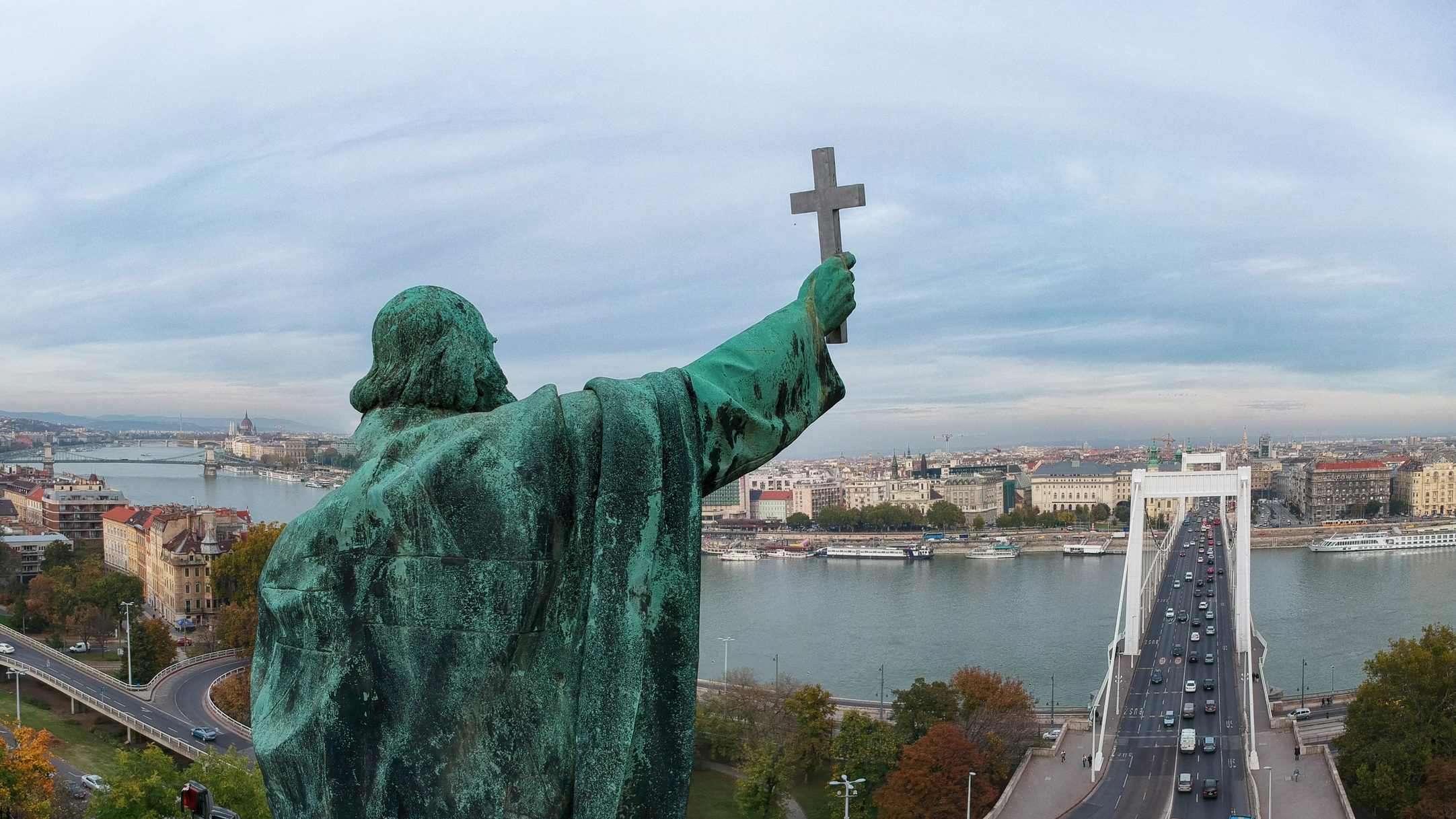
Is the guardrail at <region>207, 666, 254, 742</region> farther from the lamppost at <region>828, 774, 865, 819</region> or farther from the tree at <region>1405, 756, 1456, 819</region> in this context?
the tree at <region>1405, 756, 1456, 819</region>

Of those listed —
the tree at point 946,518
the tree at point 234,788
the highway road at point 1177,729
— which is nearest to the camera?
the tree at point 234,788

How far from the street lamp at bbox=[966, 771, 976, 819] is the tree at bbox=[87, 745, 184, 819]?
16.9ft

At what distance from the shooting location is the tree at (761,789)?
29.8 feet

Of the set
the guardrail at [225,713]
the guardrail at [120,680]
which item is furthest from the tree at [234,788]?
the guardrail at [120,680]

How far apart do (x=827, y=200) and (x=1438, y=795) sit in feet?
31.7

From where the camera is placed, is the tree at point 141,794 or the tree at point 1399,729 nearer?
the tree at point 141,794

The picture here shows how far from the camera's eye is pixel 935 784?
29.5ft

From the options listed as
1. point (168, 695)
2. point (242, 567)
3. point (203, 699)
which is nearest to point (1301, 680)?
point (203, 699)

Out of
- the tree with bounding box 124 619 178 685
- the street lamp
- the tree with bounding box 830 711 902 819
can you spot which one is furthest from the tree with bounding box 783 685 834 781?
the tree with bounding box 124 619 178 685

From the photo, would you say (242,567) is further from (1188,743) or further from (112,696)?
(1188,743)

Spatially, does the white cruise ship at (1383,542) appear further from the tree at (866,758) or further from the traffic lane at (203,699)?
the traffic lane at (203,699)

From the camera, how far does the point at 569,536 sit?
97 cm

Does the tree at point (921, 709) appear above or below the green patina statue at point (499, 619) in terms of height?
below

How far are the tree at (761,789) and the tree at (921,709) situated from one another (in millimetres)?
1436
